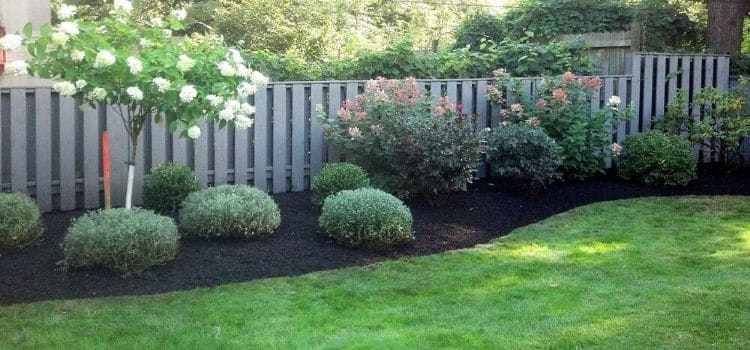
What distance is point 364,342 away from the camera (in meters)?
4.89

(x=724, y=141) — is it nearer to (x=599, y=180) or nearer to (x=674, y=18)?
(x=599, y=180)

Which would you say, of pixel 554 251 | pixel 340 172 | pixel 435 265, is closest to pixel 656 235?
pixel 554 251

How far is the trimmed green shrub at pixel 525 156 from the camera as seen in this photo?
8.88 meters

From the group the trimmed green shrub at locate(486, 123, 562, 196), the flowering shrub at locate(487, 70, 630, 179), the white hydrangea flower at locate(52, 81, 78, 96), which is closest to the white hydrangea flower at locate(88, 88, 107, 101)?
the white hydrangea flower at locate(52, 81, 78, 96)

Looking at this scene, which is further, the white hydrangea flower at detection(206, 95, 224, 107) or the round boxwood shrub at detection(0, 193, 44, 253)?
the round boxwood shrub at detection(0, 193, 44, 253)

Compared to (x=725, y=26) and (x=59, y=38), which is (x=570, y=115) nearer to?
(x=725, y=26)

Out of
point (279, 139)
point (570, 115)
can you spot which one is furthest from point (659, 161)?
point (279, 139)

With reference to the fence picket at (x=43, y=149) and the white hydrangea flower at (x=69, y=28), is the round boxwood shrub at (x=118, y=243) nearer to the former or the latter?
the white hydrangea flower at (x=69, y=28)

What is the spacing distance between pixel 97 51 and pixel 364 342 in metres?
2.74

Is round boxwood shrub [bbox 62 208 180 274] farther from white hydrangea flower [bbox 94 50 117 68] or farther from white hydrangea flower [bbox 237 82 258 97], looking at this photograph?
white hydrangea flower [bbox 237 82 258 97]

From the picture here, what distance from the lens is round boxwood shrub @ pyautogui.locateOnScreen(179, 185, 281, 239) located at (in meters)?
6.70

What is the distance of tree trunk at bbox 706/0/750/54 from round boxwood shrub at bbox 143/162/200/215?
8.09 metres

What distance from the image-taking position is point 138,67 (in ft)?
19.1

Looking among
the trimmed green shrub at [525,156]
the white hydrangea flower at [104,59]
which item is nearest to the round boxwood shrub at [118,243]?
the white hydrangea flower at [104,59]
